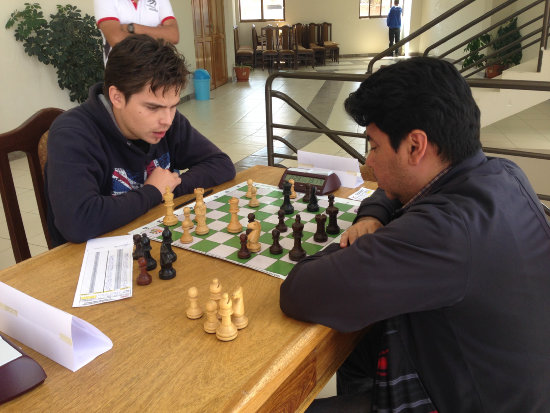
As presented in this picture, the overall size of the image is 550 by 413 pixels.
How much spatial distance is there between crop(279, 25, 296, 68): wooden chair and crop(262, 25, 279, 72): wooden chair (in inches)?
6.3

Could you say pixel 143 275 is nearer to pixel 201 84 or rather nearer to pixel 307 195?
pixel 307 195

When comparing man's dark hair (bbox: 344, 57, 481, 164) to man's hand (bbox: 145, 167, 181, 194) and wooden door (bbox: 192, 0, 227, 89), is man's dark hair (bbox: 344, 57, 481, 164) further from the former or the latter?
wooden door (bbox: 192, 0, 227, 89)

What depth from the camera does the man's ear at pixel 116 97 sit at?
1640 mm

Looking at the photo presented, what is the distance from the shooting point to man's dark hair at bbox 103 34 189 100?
159 cm

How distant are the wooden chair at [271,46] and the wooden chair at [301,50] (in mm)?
588

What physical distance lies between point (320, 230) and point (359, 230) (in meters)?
0.14

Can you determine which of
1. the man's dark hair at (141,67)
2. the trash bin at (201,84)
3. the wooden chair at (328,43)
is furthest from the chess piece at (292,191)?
the wooden chair at (328,43)

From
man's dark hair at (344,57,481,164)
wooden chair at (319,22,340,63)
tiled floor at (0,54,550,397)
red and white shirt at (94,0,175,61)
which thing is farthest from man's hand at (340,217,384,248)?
wooden chair at (319,22,340,63)

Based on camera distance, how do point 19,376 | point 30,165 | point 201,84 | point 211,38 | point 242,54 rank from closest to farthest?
point 19,376 < point 30,165 < point 201,84 < point 211,38 < point 242,54

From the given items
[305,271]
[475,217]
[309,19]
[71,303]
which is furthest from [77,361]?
[309,19]

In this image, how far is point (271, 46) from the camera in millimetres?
13633

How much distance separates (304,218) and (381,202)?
0.27 m

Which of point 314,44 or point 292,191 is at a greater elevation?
point 314,44

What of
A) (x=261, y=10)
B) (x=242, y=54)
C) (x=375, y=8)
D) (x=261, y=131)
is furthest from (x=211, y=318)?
(x=375, y=8)
